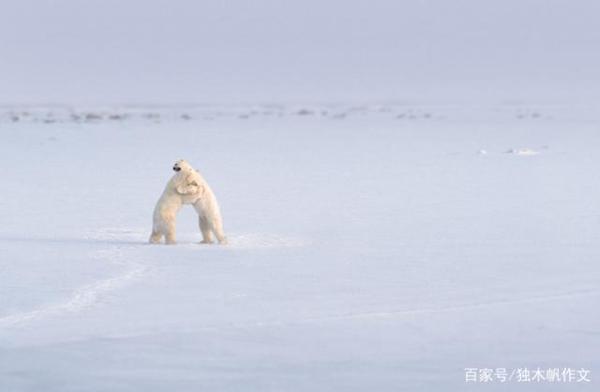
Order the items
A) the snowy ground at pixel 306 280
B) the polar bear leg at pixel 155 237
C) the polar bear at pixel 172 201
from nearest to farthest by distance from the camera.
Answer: the snowy ground at pixel 306 280
the polar bear at pixel 172 201
the polar bear leg at pixel 155 237

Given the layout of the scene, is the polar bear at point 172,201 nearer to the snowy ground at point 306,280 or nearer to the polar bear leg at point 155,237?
the polar bear leg at point 155,237

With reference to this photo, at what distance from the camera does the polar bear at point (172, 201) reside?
30.6ft

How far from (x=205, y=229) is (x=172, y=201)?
0.86 ft

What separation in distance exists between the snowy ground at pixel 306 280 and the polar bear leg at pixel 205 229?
0.33 feet


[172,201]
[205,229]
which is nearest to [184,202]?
[172,201]

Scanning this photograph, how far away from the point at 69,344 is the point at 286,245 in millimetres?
3199

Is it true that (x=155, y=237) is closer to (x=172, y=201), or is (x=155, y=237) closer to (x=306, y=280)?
(x=172, y=201)

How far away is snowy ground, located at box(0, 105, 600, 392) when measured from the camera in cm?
606

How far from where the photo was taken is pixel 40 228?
418 inches

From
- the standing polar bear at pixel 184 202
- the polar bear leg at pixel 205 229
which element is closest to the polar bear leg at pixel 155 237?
the standing polar bear at pixel 184 202

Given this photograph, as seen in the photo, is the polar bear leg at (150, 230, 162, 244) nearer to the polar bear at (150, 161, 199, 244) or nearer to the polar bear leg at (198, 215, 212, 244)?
the polar bear at (150, 161, 199, 244)

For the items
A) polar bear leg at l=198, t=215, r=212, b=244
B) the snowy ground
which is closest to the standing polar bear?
polar bear leg at l=198, t=215, r=212, b=244

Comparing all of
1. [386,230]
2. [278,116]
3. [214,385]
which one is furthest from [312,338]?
[278,116]

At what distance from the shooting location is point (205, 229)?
9453 mm
